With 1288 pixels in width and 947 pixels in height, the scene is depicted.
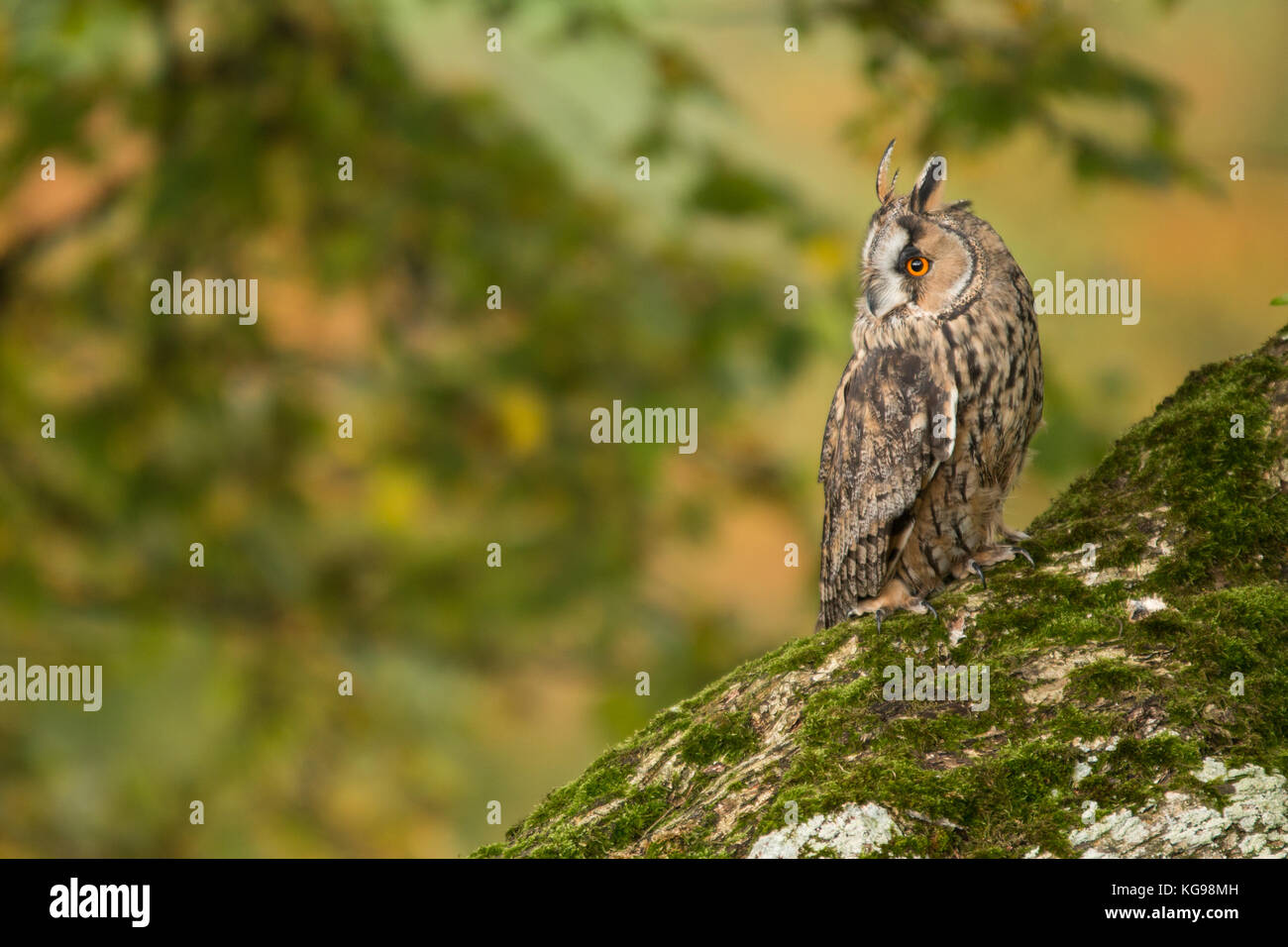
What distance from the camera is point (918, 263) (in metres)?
2.43

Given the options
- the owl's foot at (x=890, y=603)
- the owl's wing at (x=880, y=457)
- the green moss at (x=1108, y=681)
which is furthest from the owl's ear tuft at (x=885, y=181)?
the green moss at (x=1108, y=681)

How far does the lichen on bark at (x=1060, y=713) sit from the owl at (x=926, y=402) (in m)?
0.19

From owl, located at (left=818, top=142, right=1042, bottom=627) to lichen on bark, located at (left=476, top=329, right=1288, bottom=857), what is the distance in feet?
0.63

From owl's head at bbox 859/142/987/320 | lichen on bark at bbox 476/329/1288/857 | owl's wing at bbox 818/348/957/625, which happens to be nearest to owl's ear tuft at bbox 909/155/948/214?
owl's head at bbox 859/142/987/320

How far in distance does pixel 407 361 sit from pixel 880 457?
1787mm

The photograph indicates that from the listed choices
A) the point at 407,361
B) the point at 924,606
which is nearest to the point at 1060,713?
the point at 924,606

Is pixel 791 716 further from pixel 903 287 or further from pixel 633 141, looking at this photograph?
pixel 633 141

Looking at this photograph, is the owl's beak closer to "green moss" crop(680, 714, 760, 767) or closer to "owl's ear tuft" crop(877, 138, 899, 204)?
"owl's ear tuft" crop(877, 138, 899, 204)

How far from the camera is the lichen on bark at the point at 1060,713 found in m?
1.55

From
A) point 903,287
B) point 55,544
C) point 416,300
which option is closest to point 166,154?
point 416,300

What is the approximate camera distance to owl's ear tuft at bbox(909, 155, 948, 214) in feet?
8.03

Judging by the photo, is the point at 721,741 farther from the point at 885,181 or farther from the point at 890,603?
the point at 885,181

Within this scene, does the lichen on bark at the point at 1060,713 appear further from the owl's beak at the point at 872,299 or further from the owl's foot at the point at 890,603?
the owl's beak at the point at 872,299

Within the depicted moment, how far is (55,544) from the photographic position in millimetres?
3357
